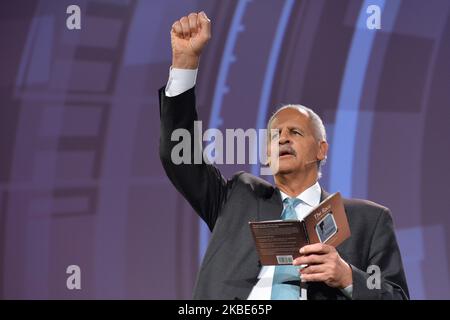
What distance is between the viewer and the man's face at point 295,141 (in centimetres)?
233

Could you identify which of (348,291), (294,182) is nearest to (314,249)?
(348,291)

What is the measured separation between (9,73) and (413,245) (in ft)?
6.77

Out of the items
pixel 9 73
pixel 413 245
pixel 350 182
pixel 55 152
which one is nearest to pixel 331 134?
pixel 350 182

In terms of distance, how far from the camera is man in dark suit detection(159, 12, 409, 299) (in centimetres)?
208

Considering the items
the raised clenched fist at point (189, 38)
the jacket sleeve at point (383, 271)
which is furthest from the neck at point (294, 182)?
the raised clenched fist at point (189, 38)

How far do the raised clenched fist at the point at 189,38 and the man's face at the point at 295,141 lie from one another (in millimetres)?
409

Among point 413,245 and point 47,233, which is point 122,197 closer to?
point 47,233

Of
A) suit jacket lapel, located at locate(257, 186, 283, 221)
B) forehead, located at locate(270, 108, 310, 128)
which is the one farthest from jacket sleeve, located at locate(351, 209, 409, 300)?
forehead, located at locate(270, 108, 310, 128)

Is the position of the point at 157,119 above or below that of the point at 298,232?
above

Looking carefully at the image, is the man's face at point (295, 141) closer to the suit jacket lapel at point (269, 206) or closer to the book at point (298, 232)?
the suit jacket lapel at point (269, 206)

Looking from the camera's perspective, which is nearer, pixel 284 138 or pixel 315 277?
pixel 315 277

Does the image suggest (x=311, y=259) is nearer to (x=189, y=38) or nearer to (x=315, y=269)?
(x=315, y=269)

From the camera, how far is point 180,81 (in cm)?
218

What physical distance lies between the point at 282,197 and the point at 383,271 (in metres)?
0.42
